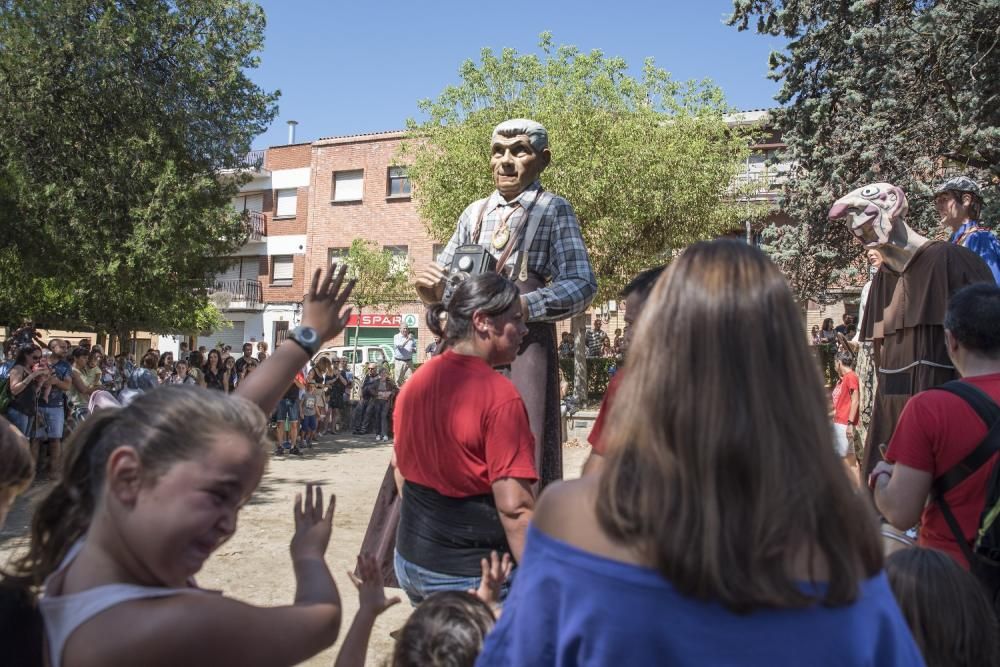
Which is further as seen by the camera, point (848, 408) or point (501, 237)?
point (848, 408)

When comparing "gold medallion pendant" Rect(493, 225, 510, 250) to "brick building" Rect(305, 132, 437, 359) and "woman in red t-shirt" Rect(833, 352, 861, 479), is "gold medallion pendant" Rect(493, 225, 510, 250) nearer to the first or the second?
"woman in red t-shirt" Rect(833, 352, 861, 479)

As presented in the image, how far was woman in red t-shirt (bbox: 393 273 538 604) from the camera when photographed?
8.75ft

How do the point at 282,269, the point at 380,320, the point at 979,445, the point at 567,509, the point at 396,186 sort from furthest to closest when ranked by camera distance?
the point at 282,269 < the point at 380,320 < the point at 396,186 < the point at 979,445 < the point at 567,509

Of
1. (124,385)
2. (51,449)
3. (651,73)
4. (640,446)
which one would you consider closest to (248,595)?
(640,446)

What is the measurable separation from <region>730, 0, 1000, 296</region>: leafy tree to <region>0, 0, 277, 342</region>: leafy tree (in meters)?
10.5

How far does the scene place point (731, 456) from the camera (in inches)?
44.8

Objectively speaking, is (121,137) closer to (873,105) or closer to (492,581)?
(873,105)

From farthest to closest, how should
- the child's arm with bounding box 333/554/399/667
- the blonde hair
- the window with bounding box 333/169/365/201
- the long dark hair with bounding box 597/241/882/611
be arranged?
the window with bounding box 333/169/365/201 → the child's arm with bounding box 333/554/399/667 → the blonde hair → the long dark hair with bounding box 597/241/882/611

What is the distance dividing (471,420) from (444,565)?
51 centimetres

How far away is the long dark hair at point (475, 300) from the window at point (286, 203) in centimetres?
3465

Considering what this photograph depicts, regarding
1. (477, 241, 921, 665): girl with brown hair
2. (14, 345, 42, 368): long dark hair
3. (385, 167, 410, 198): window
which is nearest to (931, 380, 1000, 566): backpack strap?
(477, 241, 921, 665): girl with brown hair

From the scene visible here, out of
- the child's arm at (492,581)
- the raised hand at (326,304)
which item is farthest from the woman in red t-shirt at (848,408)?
the raised hand at (326,304)

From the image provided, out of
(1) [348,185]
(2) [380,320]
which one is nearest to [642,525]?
(2) [380,320]

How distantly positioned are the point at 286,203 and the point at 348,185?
3578 mm
